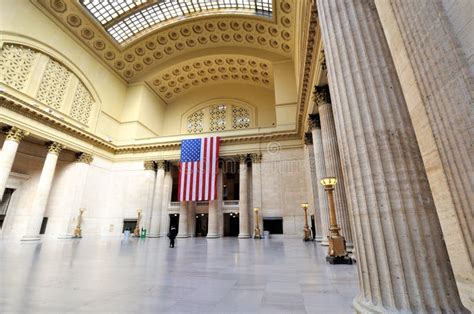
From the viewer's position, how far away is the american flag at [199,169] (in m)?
17.1

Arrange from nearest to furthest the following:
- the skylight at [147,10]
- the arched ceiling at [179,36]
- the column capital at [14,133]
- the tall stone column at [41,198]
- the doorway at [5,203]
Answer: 1. the column capital at [14,133]
2. the tall stone column at [41,198]
3. the doorway at [5,203]
4. the arched ceiling at [179,36]
5. the skylight at [147,10]

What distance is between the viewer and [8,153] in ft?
41.1

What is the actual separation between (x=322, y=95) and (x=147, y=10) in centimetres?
1665

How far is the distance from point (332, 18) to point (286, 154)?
14682mm

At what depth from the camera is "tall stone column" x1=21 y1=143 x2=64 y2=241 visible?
13.4 metres

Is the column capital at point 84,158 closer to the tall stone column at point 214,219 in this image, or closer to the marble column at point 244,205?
the tall stone column at point 214,219

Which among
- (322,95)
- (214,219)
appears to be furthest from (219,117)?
(322,95)

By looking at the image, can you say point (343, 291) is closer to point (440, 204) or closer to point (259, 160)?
point (440, 204)

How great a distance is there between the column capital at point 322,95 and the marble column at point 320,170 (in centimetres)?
229

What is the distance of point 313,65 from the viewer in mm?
9305

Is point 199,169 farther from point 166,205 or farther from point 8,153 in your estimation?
point 8,153

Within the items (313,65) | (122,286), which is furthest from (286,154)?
(122,286)

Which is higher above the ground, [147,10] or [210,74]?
[147,10]

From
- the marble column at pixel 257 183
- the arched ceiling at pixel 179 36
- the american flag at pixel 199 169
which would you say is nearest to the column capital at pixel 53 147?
the american flag at pixel 199 169
